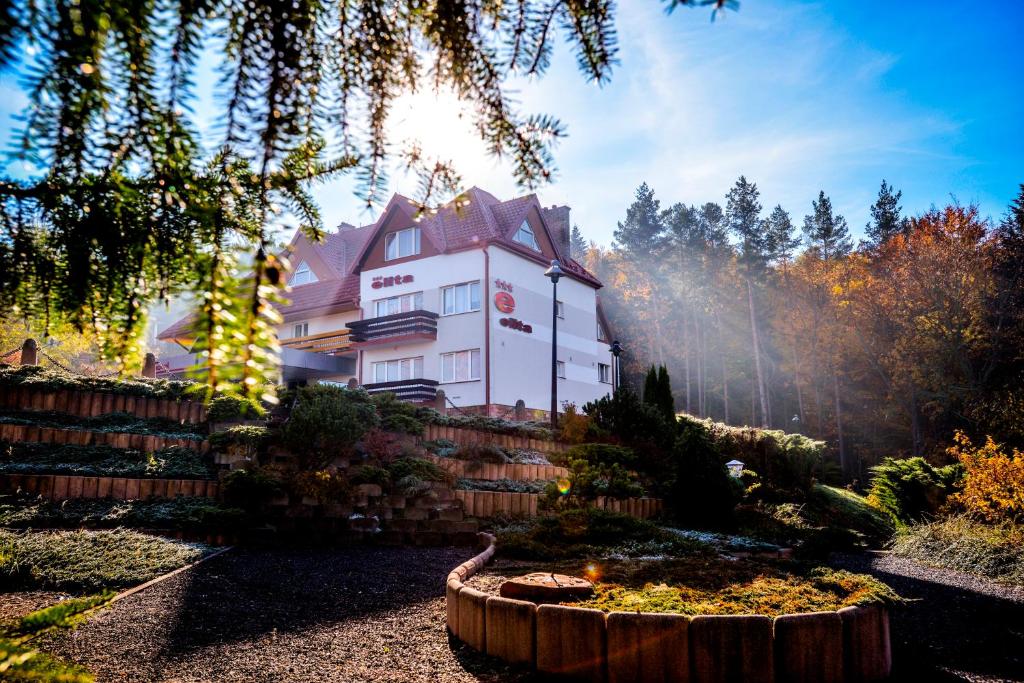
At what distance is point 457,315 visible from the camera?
24906mm

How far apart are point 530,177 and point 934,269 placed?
3098 cm

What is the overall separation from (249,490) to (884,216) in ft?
145

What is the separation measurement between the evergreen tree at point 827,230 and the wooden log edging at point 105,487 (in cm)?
4439

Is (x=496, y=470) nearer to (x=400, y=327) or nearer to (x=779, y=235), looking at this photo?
(x=400, y=327)

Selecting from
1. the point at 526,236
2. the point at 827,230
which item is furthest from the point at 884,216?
the point at 526,236

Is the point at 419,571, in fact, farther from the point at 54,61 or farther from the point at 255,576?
the point at 54,61

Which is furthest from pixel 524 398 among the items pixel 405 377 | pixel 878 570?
pixel 878 570

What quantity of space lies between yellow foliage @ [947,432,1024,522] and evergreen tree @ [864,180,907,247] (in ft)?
112

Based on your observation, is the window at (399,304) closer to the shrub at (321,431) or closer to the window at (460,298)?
the window at (460,298)

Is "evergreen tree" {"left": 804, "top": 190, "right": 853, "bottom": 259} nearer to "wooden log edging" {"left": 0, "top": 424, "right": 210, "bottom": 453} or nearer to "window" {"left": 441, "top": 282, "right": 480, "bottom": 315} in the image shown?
"window" {"left": 441, "top": 282, "right": 480, "bottom": 315}

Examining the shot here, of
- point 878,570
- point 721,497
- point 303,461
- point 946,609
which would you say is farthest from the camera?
point 721,497

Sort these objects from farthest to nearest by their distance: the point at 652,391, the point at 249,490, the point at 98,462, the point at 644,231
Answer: the point at 644,231
the point at 652,391
the point at 98,462
the point at 249,490

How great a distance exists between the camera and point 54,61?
86cm

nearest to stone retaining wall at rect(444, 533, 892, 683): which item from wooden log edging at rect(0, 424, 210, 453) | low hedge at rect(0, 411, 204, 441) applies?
wooden log edging at rect(0, 424, 210, 453)
